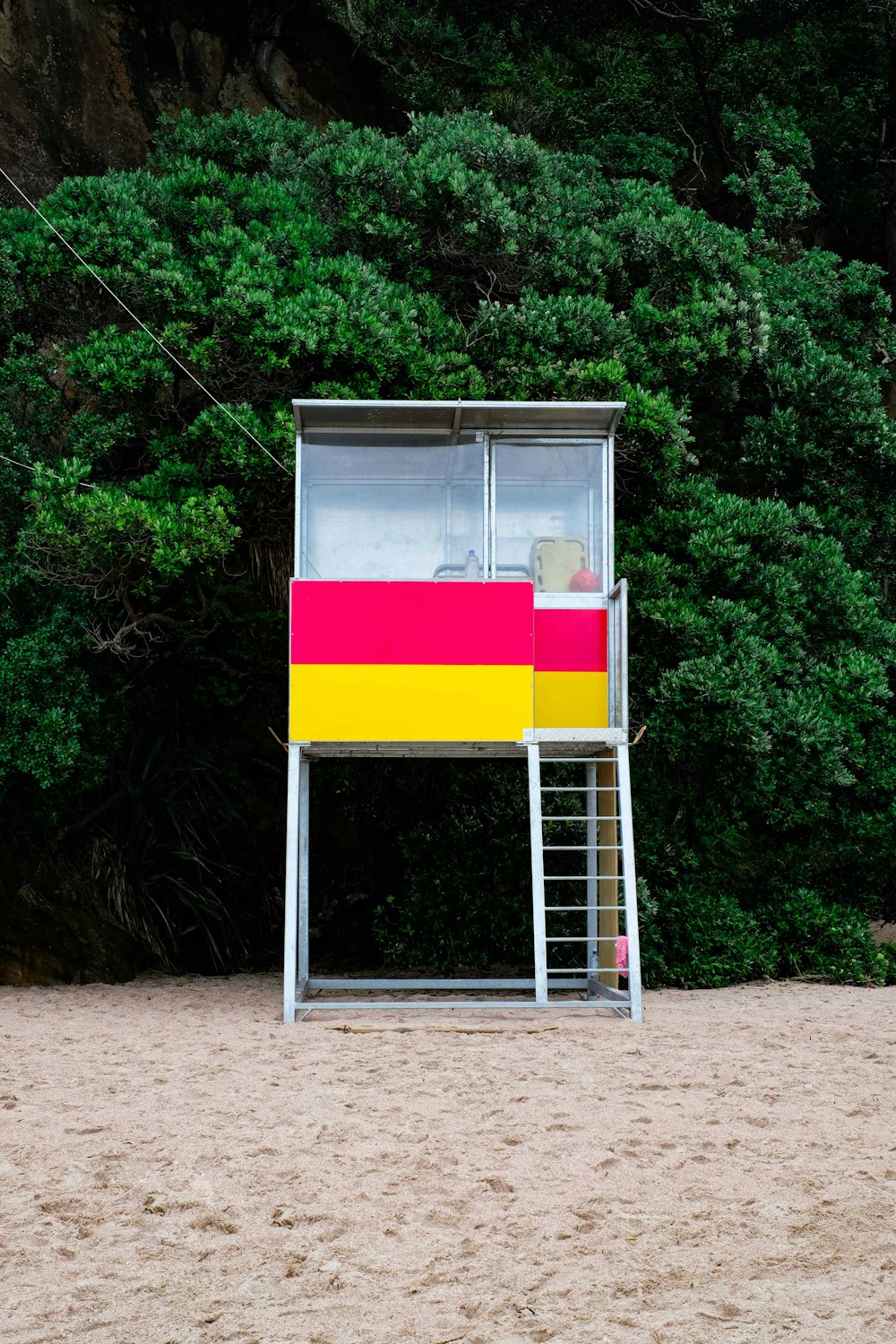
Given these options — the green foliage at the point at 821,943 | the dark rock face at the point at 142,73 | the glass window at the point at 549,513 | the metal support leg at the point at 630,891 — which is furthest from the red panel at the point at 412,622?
the dark rock face at the point at 142,73

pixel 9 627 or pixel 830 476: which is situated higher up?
pixel 830 476

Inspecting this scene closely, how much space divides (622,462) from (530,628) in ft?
9.65

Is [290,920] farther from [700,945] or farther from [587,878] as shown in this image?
[700,945]

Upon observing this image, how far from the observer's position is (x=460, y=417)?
8.95 meters

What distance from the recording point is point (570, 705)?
8.97 m

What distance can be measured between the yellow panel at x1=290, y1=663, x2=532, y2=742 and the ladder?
1.23ft

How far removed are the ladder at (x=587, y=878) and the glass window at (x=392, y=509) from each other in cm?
162

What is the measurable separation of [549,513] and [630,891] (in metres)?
2.78

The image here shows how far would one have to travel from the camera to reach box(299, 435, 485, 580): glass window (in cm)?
909

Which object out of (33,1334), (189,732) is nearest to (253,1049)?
(33,1334)

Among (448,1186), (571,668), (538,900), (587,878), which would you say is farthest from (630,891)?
(448,1186)

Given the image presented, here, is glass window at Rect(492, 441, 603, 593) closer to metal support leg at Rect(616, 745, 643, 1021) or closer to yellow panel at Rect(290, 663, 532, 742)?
yellow panel at Rect(290, 663, 532, 742)

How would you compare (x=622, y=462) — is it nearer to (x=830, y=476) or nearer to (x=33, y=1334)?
(x=830, y=476)

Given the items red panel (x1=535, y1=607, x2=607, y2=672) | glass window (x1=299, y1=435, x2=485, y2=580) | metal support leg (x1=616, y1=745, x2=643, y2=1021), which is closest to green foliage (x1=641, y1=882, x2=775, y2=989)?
metal support leg (x1=616, y1=745, x2=643, y2=1021)
